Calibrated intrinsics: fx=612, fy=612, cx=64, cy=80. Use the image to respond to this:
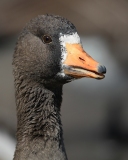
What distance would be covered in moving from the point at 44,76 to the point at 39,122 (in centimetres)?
35

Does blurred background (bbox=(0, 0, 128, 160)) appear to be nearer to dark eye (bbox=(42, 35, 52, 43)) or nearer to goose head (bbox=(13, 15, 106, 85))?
goose head (bbox=(13, 15, 106, 85))

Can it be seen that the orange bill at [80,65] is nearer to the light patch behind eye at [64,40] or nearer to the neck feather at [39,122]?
the light patch behind eye at [64,40]

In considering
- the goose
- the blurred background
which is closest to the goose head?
the goose

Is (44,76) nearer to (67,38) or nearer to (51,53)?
(51,53)

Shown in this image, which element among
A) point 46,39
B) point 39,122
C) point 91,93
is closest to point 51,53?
point 46,39

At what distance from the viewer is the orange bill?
420cm

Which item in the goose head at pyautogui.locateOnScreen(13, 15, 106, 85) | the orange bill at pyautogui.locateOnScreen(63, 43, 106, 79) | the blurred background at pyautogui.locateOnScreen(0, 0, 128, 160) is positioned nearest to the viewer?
the orange bill at pyautogui.locateOnScreen(63, 43, 106, 79)

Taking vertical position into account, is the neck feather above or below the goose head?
below

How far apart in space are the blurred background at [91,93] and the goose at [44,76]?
3620 mm

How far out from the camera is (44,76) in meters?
4.44

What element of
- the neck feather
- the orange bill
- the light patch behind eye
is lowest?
the neck feather

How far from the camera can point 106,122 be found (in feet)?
31.8

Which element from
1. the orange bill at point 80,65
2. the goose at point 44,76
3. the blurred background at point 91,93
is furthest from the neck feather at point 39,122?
the blurred background at point 91,93

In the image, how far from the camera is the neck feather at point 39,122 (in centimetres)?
441
